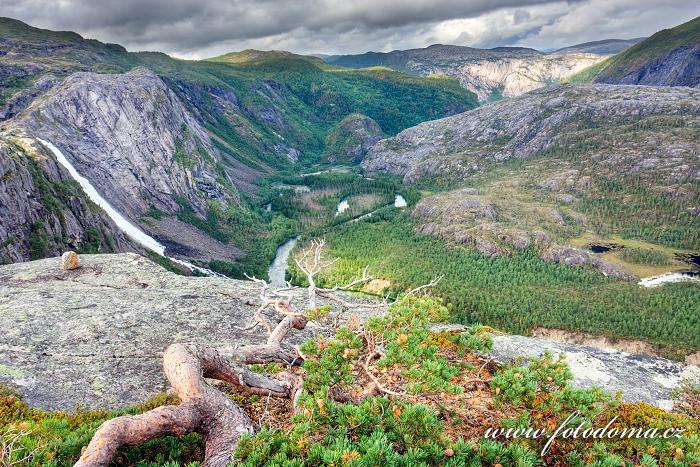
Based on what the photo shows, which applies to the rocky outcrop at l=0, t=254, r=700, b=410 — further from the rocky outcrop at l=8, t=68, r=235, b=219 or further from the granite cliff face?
the rocky outcrop at l=8, t=68, r=235, b=219

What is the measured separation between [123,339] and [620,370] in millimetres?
23451

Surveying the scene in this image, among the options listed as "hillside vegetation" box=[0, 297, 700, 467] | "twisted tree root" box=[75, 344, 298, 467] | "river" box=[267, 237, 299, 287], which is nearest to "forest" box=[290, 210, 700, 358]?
"river" box=[267, 237, 299, 287]

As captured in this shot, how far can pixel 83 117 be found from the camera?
14612cm

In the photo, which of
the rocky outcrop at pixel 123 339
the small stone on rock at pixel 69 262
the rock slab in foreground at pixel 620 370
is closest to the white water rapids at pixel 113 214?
the small stone on rock at pixel 69 262

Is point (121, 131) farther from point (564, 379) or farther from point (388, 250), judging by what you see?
point (564, 379)

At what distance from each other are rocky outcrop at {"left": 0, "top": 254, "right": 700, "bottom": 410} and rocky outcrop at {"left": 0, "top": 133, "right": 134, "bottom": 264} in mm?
57643

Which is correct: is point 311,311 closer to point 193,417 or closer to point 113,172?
point 193,417

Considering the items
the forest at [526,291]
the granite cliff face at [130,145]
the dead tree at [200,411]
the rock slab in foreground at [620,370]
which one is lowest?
the forest at [526,291]

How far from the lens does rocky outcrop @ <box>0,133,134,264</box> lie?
74938 millimetres

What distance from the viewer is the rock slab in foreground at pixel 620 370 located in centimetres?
1788

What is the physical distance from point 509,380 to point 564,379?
4.67ft

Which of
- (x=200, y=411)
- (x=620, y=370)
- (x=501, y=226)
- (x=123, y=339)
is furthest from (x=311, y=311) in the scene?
(x=501, y=226)

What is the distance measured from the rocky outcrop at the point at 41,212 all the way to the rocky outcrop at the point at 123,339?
57643mm

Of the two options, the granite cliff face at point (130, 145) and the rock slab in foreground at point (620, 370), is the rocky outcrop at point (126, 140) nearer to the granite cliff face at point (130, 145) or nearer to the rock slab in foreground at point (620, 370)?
the granite cliff face at point (130, 145)
